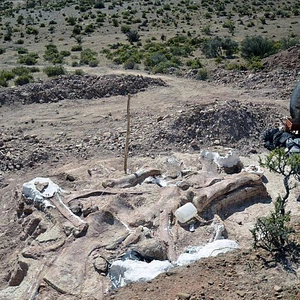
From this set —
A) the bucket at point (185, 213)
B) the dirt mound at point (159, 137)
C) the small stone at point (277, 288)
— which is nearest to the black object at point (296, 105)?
the dirt mound at point (159, 137)

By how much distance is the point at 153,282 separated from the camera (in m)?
6.77

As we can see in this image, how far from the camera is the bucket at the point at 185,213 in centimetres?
864

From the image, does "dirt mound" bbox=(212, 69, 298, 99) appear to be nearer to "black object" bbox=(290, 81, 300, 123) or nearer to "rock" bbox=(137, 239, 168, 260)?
"black object" bbox=(290, 81, 300, 123)

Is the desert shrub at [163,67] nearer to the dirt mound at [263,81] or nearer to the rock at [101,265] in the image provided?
the dirt mound at [263,81]

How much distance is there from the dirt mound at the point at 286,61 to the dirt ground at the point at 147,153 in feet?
9.65

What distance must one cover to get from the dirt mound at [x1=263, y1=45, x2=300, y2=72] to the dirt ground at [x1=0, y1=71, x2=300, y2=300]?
2940mm

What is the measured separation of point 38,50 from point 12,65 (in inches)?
213

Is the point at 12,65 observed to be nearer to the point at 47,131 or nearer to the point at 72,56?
the point at 72,56

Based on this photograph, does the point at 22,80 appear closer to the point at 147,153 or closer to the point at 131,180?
the point at 147,153

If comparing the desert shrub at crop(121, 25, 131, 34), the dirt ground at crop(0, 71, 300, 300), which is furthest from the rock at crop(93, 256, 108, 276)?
the desert shrub at crop(121, 25, 131, 34)

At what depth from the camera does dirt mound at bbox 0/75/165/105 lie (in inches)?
641

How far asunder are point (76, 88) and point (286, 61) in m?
8.59

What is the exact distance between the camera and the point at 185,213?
28.4 ft

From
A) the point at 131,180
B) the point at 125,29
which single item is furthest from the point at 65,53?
the point at 131,180
